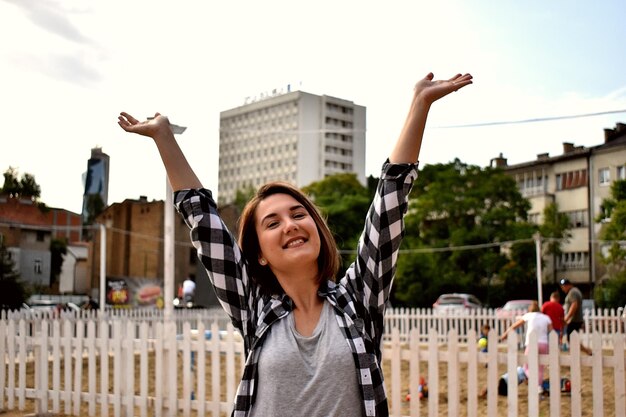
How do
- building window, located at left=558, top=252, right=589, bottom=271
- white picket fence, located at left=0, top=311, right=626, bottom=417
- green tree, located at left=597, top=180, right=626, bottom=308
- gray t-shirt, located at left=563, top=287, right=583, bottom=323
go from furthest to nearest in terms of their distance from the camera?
1. building window, located at left=558, top=252, right=589, bottom=271
2. green tree, located at left=597, top=180, right=626, bottom=308
3. gray t-shirt, located at left=563, top=287, right=583, bottom=323
4. white picket fence, located at left=0, top=311, right=626, bottom=417

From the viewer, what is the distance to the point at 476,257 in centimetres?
3781

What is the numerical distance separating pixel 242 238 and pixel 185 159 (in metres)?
0.28

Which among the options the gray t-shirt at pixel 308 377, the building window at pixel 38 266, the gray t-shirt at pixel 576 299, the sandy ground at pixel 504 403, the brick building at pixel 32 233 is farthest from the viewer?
the building window at pixel 38 266

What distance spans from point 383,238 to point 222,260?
0.43m

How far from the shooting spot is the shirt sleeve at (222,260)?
1.96 metres

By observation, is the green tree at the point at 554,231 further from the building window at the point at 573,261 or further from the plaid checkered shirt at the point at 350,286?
the plaid checkered shirt at the point at 350,286

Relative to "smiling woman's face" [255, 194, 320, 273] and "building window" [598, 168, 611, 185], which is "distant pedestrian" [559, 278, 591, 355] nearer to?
"smiling woman's face" [255, 194, 320, 273]

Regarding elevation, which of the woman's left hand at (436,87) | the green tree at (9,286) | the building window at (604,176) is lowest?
the green tree at (9,286)

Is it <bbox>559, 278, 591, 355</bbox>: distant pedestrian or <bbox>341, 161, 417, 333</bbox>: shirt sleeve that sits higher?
<bbox>341, 161, 417, 333</bbox>: shirt sleeve

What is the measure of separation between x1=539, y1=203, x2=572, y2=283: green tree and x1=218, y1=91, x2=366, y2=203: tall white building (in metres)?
58.9

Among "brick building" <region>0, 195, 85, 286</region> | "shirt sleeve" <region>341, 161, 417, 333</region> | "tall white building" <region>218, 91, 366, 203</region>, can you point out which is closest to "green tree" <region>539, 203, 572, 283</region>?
"brick building" <region>0, 195, 85, 286</region>

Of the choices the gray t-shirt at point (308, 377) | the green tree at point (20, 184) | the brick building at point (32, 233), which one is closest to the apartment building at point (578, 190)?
the brick building at point (32, 233)

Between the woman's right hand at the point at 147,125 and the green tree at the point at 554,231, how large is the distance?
4006 centimetres

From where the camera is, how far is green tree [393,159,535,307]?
37.5 meters
